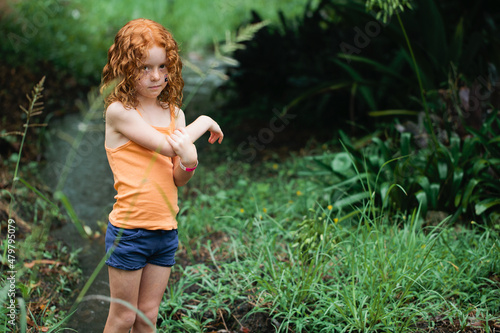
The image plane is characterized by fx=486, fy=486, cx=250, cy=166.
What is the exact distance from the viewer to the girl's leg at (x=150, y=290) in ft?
5.79

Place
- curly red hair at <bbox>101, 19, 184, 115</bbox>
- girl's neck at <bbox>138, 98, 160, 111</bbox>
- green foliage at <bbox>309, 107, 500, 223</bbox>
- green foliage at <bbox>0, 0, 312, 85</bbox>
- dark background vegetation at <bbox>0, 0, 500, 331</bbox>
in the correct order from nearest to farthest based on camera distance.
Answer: curly red hair at <bbox>101, 19, 184, 115</bbox>
girl's neck at <bbox>138, 98, 160, 111</bbox>
green foliage at <bbox>309, 107, 500, 223</bbox>
dark background vegetation at <bbox>0, 0, 500, 331</bbox>
green foliage at <bbox>0, 0, 312, 85</bbox>

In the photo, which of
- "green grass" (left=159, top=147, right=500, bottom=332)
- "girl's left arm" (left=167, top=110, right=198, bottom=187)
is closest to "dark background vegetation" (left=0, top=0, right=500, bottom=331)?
"green grass" (left=159, top=147, right=500, bottom=332)

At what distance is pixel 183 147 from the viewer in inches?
62.8

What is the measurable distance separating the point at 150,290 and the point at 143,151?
52 cm

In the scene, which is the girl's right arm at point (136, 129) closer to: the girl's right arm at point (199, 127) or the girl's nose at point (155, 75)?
the girl's right arm at point (199, 127)

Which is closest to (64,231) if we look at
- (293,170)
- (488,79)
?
(293,170)

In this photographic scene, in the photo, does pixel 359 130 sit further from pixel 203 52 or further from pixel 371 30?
pixel 203 52

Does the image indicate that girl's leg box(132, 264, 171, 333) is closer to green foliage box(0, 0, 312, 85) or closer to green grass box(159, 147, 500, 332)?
green grass box(159, 147, 500, 332)

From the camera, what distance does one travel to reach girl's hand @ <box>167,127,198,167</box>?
1.59 meters

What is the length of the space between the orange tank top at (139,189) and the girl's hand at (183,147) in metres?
0.10

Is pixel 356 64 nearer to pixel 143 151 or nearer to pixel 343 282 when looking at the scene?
pixel 343 282

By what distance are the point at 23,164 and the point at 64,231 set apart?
0.95 meters

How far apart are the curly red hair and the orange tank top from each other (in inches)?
6.4

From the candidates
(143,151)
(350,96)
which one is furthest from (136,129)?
(350,96)
